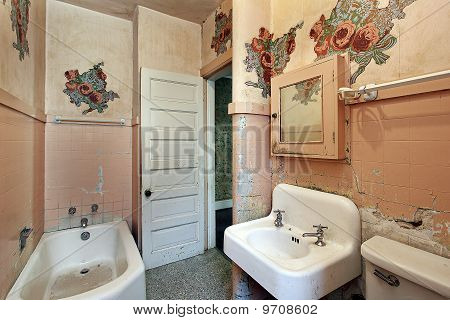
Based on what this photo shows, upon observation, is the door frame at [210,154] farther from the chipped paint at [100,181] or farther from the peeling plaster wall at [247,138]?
the chipped paint at [100,181]

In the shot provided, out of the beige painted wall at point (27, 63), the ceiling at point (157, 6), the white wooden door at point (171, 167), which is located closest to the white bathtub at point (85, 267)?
the white wooden door at point (171, 167)

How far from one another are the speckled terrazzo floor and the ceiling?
2.26 m

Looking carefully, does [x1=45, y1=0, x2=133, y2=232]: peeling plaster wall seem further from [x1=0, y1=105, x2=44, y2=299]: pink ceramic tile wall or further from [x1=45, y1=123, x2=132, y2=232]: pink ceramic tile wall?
[x1=0, y1=105, x2=44, y2=299]: pink ceramic tile wall

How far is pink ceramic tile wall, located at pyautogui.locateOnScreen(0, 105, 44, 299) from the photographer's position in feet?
2.95

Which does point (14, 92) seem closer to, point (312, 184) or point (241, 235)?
point (241, 235)

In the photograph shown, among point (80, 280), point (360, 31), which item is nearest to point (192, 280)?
point (80, 280)

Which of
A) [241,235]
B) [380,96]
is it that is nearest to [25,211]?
[241,235]

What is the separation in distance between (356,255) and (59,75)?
7.68 ft

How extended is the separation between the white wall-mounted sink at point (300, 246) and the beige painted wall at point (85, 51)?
1.57 metres

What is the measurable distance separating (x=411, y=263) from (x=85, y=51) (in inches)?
95.9

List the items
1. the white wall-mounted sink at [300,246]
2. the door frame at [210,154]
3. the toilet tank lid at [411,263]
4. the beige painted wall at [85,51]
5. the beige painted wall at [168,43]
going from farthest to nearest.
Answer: the door frame at [210,154], the beige painted wall at [168,43], the beige painted wall at [85,51], the white wall-mounted sink at [300,246], the toilet tank lid at [411,263]

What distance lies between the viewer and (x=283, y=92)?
1.22 m

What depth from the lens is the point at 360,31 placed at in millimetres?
900

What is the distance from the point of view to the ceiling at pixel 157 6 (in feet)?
5.45
